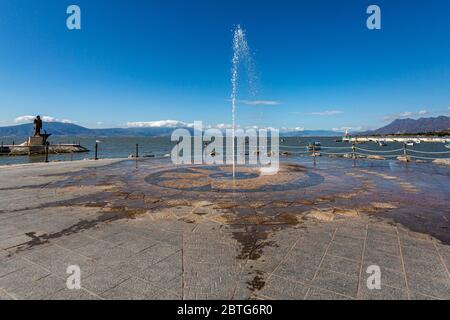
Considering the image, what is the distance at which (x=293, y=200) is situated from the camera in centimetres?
591

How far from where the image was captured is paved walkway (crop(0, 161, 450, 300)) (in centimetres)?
240

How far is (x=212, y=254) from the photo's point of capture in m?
3.16

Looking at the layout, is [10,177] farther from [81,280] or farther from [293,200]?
[293,200]

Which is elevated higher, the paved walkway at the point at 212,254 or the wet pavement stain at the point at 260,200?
the wet pavement stain at the point at 260,200

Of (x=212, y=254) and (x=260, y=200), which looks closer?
(x=212, y=254)

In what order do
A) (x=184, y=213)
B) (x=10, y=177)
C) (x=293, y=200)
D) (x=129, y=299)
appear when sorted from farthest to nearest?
(x=10, y=177), (x=293, y=200), (x=184, y=213), (x=129, y=299)

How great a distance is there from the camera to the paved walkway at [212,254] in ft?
7.88

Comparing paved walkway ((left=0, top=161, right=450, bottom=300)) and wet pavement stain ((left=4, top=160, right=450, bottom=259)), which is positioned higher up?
wet pavement stain ((left=4, top=160, right=450, bottom=259))

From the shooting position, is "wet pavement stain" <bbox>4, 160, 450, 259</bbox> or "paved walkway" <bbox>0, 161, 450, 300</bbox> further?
"wet pavement stain" <bbox>4, 160, 450, 259</bbox>

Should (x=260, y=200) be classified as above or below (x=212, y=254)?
above

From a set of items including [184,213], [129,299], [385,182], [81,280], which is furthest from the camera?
[385,182]
